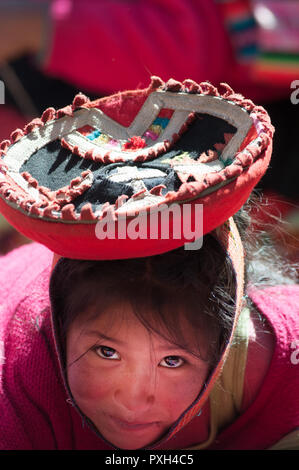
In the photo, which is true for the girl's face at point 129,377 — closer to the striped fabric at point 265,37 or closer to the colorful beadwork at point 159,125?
the colorful beadwork at point 159,125

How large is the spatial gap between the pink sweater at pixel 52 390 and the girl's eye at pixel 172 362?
0.24 meters

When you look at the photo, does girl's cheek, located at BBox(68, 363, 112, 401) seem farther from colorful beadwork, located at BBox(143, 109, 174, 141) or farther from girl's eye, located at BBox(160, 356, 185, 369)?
colorful beadwork, located at BBox(143, 109, 174, 141)

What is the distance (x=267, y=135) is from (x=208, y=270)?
0.65ft

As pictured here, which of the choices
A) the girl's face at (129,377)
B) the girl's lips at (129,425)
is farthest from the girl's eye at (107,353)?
the girl's lips at (129,425)

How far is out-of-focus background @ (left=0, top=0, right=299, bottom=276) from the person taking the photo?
2.02 meters

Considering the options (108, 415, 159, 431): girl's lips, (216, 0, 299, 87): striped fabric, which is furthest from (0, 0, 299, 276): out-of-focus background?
(108, 415, 159, 431): girl's lips

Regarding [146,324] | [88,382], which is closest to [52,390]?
[88,382]

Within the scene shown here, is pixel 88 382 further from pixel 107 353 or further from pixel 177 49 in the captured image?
pixel 177 49

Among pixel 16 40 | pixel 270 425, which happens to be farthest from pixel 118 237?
pixel 16 40

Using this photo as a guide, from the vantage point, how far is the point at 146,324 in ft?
2.84

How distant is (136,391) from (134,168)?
0.31m

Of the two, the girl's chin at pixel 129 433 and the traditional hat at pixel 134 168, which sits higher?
the traditional hat at pixel 134 168

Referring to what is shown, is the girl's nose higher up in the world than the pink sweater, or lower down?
higher up

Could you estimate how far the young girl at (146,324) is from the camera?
31.8 inches
